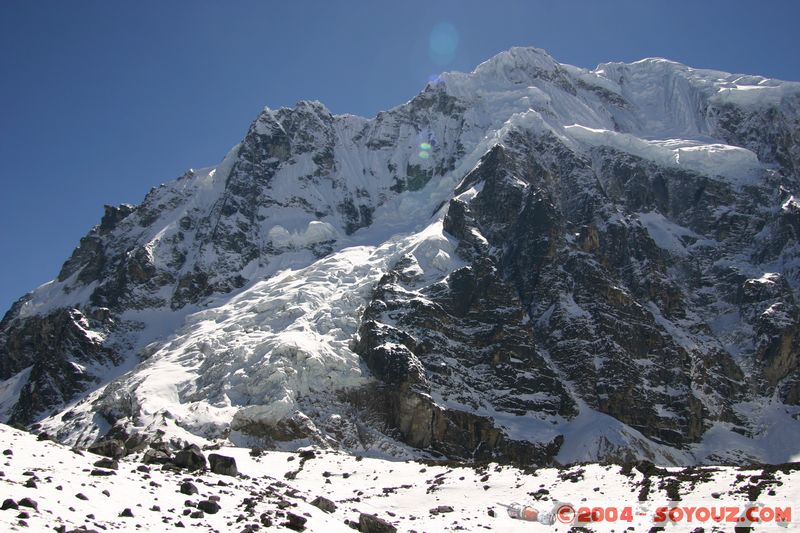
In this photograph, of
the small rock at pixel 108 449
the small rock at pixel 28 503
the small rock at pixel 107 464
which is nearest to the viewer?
the small rock at pixel 28 503

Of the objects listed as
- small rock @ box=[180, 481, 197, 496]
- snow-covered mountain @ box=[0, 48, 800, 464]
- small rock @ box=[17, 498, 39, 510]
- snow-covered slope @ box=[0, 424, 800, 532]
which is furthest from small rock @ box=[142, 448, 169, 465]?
snow-covered mountain @ box=[0, 48, 800, 464]

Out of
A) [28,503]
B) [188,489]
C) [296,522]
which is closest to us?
[28,503]

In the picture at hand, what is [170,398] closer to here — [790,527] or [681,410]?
[681,410]

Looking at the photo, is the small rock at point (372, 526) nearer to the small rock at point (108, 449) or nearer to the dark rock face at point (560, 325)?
the small rock at point (108, 449)

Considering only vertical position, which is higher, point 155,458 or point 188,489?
point 155,458

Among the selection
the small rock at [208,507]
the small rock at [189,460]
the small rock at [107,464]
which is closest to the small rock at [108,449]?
the small rock at [189,460]

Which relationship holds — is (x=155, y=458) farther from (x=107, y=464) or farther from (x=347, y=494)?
(x=347, y=494)

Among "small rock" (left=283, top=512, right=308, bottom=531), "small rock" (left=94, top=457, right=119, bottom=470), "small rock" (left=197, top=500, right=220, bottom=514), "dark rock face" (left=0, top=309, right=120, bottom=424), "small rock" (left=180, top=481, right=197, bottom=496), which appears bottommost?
"small rock" (left=283, top=512, right=308, bottom=531)

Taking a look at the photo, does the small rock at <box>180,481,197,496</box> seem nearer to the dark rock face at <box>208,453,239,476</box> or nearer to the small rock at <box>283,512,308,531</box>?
the small rock at <box>283,512,308,531</box>

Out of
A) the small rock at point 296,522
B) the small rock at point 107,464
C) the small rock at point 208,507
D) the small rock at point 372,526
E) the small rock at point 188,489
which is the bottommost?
the small rock at point 372,526

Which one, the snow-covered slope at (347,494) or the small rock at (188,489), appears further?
the small rock at (188,489)

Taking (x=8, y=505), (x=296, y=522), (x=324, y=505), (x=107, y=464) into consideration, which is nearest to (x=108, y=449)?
(x=107, y=464)

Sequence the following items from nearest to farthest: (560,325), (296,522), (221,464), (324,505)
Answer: (296,522) < (324,505) < (221,464) < (560,325)

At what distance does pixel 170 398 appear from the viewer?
4958 inches
